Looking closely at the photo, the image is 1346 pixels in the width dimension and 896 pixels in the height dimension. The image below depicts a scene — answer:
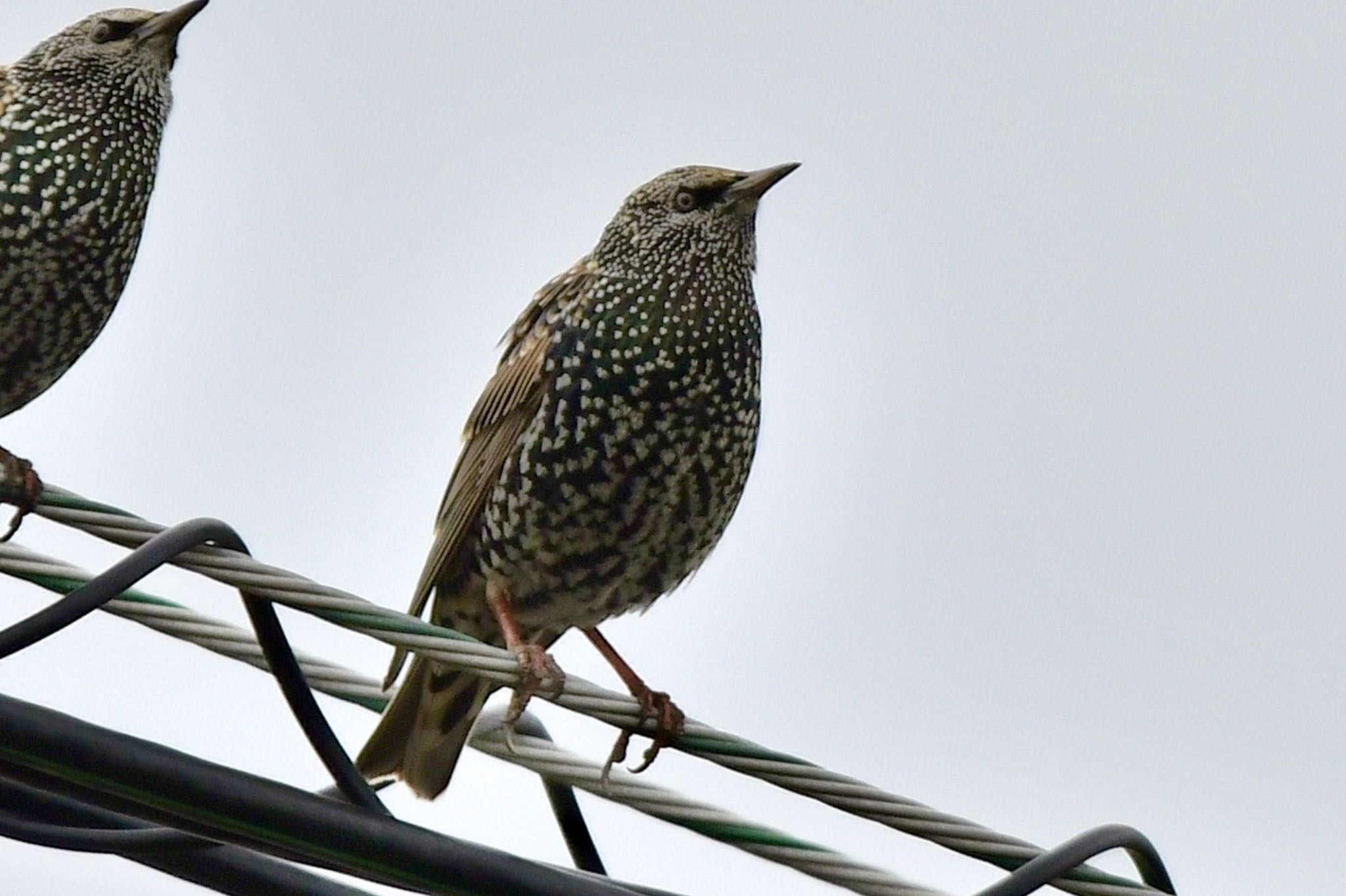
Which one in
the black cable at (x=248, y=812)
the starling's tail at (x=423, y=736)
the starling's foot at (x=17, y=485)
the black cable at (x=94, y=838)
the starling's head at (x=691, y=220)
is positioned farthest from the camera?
the starling's head at (x=691, y=220)

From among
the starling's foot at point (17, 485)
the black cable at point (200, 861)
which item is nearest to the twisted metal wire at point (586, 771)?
the black cable at point (200, 861)

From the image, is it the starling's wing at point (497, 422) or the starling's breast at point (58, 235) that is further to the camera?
Result: the starling's wing at point (497, 422)

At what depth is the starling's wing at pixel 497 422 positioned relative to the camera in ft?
17.6

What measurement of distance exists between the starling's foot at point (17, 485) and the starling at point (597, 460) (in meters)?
0.91

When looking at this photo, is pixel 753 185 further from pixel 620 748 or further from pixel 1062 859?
pixel 1062 859

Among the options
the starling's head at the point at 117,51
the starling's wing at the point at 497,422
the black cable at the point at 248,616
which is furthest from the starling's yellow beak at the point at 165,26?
the black cable at the point at 248,616

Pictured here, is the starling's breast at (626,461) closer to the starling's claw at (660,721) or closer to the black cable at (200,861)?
the starling's claw at (660,721)

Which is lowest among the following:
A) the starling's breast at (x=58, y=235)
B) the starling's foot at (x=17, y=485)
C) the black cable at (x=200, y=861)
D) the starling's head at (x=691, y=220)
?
the black cable at (x=200, y=861)

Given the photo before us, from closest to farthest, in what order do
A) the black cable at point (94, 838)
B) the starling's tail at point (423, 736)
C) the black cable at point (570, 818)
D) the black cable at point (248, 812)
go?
the black cable at point (248, 812) < the black cable at point (94, 838) < the black cable at point (570, 818) < the starling's tail at point (423, 736)

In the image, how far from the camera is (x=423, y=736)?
5168 mm

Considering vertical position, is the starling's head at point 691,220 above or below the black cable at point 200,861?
above

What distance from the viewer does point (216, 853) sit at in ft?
10.9

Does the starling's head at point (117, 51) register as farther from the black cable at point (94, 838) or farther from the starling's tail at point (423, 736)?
the black cable at point (94, 838)

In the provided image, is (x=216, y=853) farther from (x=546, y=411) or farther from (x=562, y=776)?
(x=546, y=411)
